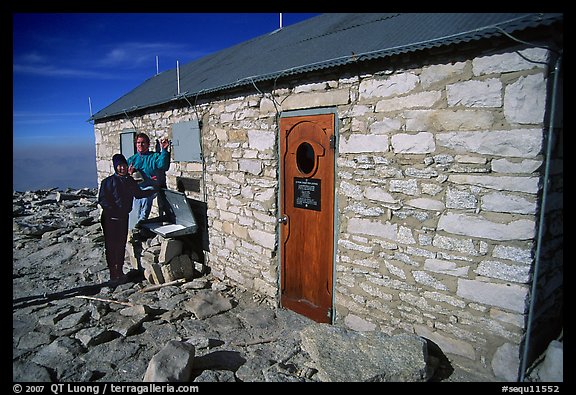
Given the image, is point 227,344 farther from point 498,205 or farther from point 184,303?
point 498,205

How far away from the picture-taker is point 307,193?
13.9 feet

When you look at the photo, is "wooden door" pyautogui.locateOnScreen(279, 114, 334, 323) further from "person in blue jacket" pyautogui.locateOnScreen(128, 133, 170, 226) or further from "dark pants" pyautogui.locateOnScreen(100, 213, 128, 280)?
"person in blue jacket" pyautogui.locateOnScreen(128, 133, 170, 226)

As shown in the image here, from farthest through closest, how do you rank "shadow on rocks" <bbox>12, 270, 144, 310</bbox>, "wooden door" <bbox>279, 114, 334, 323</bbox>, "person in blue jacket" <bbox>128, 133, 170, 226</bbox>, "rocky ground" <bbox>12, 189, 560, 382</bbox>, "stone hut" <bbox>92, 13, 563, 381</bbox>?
"person in blue jacket" <bbox>128, 133, 170, 226</bbox>
"shadow on rocks" <bbox>12, 270, 144, 310</bbox>
"wooden door" <bbox>279, 114, 334, 323</bbox>
"rocky ground" <bbox>12, 189, 560, 382</bbox>
"stone hut" <bbox>92, 13, 563, 381</bbox>

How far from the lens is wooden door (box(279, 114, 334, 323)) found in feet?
13.1

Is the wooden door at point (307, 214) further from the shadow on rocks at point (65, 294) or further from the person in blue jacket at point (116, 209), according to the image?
the shadow on rocks at point (65, 294)

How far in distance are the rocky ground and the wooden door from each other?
39 centimetres

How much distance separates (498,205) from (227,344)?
10.9ft

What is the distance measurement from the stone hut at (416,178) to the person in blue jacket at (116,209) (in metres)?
2.12

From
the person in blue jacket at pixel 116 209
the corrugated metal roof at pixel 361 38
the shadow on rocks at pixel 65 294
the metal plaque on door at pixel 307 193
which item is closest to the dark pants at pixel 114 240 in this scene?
the person in blue jacket at pixel 116 209

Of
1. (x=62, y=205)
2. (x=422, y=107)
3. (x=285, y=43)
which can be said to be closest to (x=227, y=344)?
(x=422, y=107)

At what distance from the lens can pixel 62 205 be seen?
1323 cm

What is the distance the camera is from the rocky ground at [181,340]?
3.12 m

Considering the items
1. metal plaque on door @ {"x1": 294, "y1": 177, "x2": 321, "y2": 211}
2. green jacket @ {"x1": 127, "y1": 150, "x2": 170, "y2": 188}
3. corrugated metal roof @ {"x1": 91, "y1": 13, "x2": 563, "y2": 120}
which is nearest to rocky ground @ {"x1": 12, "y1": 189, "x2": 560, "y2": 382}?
metal plaque on door @ {"x1": 294, "y1": 177, "x2": 321, "y2": 211}

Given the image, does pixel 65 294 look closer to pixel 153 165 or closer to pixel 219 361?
pixel 153 165
